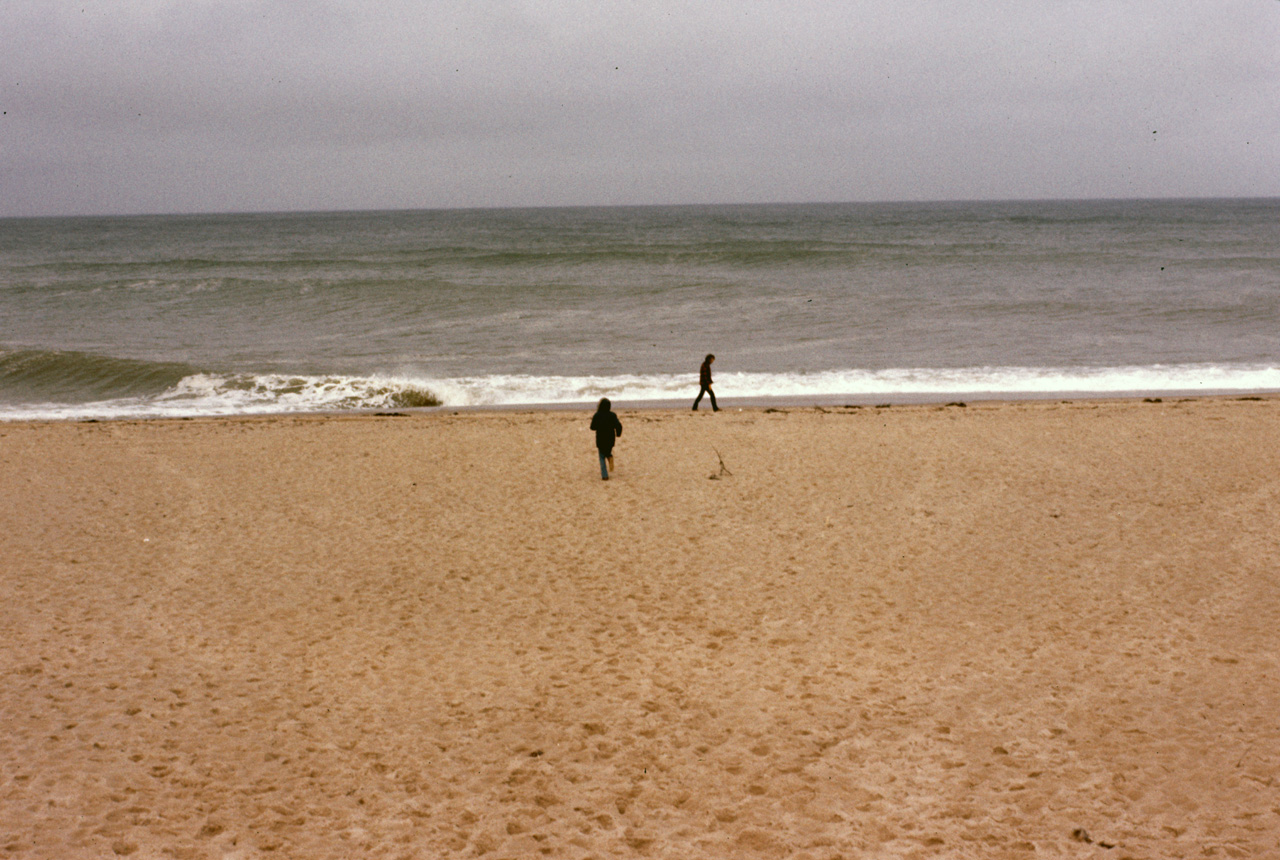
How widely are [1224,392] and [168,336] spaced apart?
2978 centimetres

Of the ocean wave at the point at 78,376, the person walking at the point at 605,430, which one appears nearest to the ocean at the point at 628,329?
the ocean wave at the point at 78,376

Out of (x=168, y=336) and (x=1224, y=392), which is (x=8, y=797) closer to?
(x=1224, y=392)

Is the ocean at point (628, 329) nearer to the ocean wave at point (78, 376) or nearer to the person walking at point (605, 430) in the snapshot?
the ocean wave at point (78, 376)

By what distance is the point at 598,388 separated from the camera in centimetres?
1956

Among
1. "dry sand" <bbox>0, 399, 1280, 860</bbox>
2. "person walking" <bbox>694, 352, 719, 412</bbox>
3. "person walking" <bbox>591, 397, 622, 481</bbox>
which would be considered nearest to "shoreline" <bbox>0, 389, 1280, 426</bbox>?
"person walking" <bbox>694, 352, 719, 412</bbox>

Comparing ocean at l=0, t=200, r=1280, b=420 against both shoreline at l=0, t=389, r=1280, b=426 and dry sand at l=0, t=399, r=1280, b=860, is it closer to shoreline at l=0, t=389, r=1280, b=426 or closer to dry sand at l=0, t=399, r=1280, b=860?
shoreline at l=0, t=389, r=1280, b=426

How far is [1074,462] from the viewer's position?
12.4 m

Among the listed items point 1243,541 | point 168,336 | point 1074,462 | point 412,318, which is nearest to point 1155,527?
point 1243,541

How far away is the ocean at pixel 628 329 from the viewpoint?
1936 centimetres

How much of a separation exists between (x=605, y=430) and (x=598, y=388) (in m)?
7.84

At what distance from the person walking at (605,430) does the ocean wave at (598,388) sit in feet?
20.6

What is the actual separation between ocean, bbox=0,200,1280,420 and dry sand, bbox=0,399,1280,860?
6816 mm

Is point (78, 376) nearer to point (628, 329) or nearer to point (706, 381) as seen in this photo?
point (628, 329)

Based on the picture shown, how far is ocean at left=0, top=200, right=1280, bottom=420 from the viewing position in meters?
19.4
